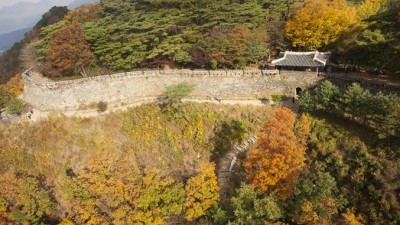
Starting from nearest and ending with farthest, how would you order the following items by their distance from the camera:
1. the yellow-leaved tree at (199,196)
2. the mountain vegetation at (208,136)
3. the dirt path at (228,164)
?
the mountain vegetation at (208,136) → the yellow-leaved tree at (199,196) → the dirt path at (228,164)

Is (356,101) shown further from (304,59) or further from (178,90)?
(178,90)

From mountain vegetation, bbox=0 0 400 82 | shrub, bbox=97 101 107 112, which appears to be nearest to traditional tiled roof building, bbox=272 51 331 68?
mountain vegetation, bbox=0 0 400 82

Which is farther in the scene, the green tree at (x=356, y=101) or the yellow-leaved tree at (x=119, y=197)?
the green tree at (x=356, y=101)

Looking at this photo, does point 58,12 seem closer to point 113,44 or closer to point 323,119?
point 113,44

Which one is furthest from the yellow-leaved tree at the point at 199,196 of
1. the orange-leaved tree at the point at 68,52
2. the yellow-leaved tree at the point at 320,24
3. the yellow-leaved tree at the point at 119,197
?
the orange-leaved tree at the point at 68,52

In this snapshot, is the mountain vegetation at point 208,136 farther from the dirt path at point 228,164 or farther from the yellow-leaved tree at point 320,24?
the dirt path at point 228,164

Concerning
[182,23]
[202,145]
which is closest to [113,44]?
[182,23]
